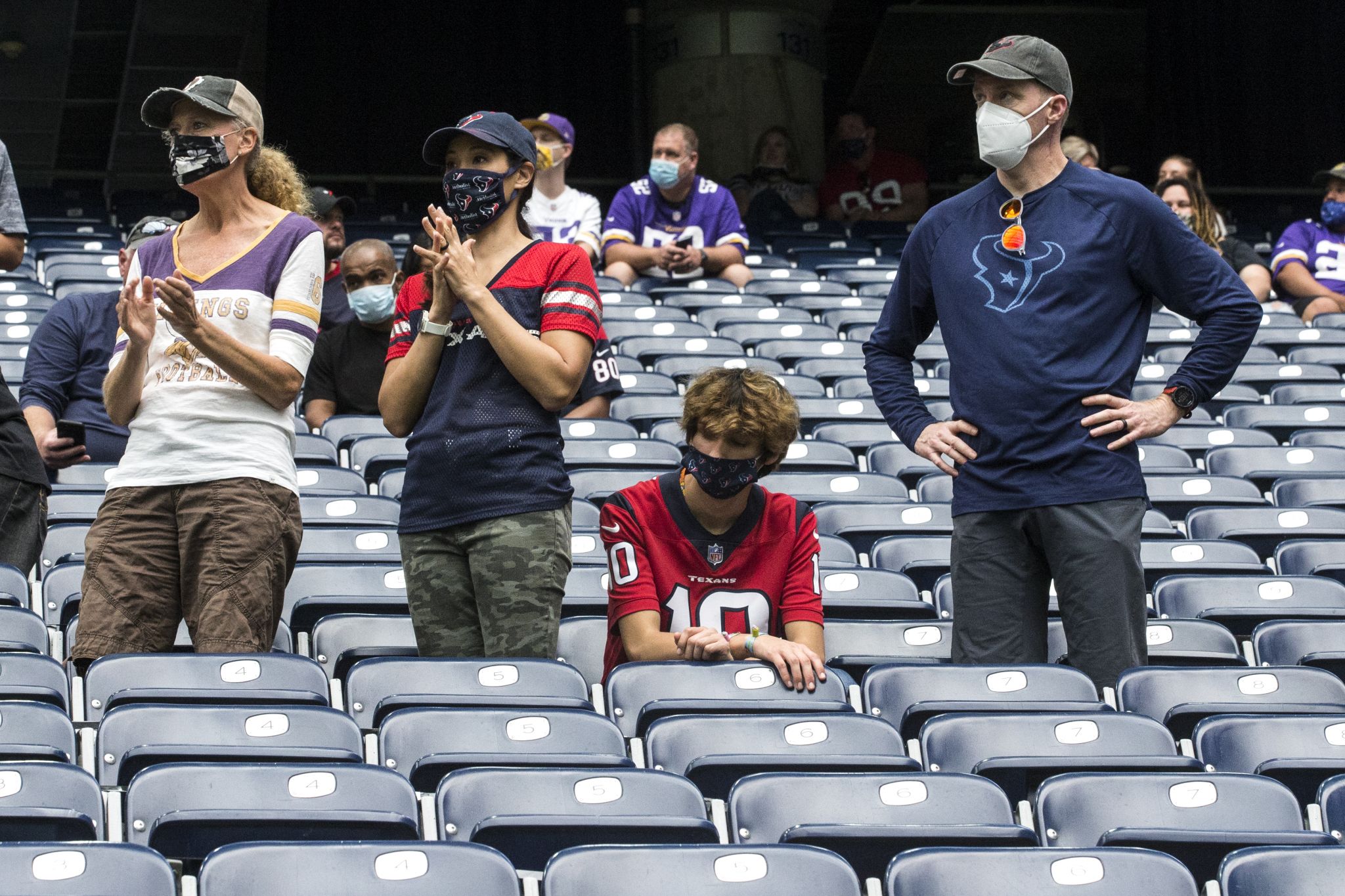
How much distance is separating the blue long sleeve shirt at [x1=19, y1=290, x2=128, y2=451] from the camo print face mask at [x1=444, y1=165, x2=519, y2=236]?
1.83 metres

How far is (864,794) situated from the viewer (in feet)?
9.42

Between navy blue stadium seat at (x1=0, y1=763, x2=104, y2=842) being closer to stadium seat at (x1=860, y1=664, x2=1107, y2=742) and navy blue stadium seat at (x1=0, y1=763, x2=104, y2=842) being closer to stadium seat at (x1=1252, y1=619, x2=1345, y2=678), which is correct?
stadium seat at (x1=860, y1=664, x2=1107, y2=742)

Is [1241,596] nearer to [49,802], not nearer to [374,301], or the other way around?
[374,301]

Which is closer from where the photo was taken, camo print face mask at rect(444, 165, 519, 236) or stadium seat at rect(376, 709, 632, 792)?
stadium seat at rect(376, 709, 632, 792)

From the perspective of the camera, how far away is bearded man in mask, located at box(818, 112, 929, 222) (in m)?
11.5

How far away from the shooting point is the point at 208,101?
342 centimetres

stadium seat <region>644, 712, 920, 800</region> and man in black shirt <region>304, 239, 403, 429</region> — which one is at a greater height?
man in black shirt <region>304, 239, 403, 429</region>

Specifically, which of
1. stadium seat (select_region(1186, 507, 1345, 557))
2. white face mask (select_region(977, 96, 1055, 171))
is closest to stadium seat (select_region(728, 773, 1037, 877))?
white face mask (select_region(977, 96, 1055, 171))

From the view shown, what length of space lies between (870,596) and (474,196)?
1586 millimetres

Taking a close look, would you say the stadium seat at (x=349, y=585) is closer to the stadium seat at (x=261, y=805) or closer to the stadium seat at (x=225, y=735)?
the stadium seat at (x=225, y=735)

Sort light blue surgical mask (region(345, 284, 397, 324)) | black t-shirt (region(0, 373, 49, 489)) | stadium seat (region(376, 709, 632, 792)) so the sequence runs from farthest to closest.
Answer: light blue surgical mask (region(345, 284, 397, 324)), black t-shirt (region(0, 373, 49, 489)), stadium seat (region(376, 709, 632, 792))

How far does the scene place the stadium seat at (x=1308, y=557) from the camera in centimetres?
502

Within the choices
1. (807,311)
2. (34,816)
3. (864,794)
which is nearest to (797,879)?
(864,794)

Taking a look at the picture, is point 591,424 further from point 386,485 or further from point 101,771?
point 101,771
